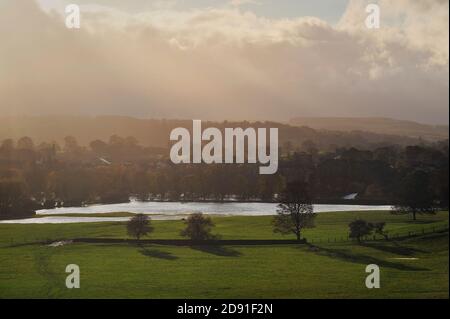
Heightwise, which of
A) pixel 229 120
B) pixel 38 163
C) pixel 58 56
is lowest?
pixel 38 163

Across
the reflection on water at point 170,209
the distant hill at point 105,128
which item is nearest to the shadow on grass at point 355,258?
the reflection on water at point 170,209

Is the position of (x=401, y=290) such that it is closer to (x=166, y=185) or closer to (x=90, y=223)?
(x=166, y=185)

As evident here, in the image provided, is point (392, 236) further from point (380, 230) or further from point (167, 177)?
point (167, 177)

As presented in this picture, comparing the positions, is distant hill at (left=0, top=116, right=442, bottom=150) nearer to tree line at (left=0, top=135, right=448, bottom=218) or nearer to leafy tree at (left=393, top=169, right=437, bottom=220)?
tree line at (left=0, top=135, right=448, bottom=218)

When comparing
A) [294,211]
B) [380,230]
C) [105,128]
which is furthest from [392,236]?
[105,128]

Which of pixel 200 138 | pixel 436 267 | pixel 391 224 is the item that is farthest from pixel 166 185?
pixel 436 267
